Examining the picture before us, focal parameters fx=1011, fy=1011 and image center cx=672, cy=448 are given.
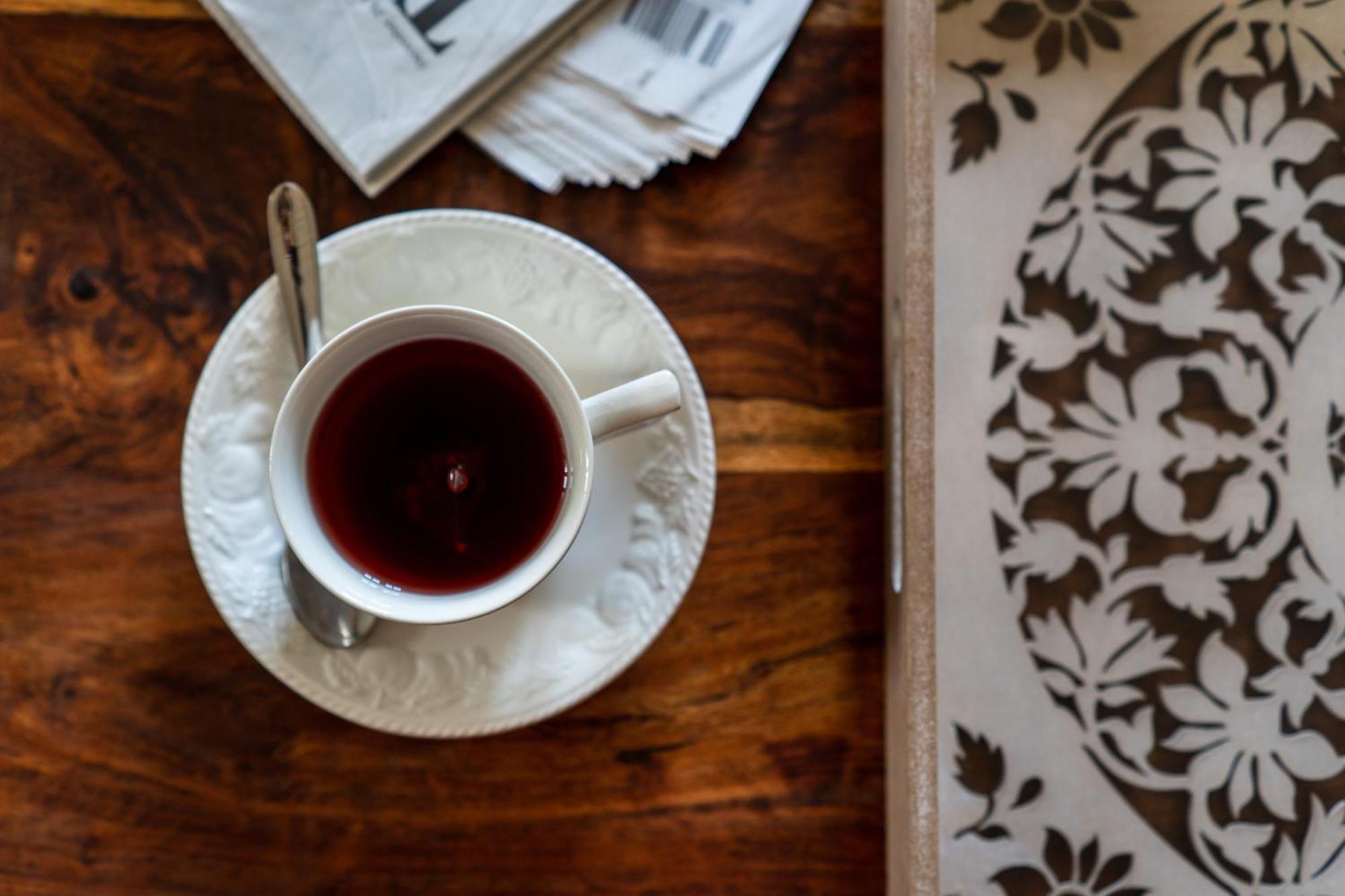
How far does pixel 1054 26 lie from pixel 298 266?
1.40 feet

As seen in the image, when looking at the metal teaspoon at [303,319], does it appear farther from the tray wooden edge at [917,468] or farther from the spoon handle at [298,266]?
the tray wooden edge at [917,468]

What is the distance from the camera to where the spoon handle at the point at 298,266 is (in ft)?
1.55

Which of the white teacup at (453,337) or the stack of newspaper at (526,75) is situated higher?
the stack of newspaper at (526,75)

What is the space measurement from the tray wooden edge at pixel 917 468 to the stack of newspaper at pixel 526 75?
4.3 inches

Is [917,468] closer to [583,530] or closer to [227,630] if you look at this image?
[583,530]

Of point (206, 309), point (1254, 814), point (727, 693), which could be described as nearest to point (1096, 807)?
point (1254, 814)

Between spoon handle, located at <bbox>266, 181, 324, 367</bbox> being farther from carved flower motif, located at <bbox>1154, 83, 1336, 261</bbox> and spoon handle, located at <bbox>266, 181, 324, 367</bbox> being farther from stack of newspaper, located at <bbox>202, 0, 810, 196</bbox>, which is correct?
carved flower motif, located at <bbox>1154, 83, 1336, 261</bbox>

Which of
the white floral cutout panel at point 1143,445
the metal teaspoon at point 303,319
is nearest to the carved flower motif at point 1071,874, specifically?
the white floral cutout panel at point 1143,445

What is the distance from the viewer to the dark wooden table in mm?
554

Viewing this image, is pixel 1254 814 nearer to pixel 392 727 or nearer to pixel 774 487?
pixel 774 487

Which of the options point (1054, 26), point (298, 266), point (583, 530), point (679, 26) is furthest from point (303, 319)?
point (1054, 26)

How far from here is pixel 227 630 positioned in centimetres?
55

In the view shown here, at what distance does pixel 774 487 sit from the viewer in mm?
566

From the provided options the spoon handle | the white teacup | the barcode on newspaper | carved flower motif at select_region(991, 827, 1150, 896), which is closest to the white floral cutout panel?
carved flower motif at select_region(991, 827, 1150, 896)
